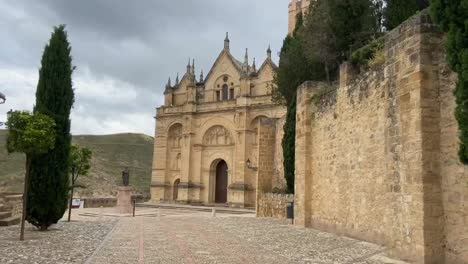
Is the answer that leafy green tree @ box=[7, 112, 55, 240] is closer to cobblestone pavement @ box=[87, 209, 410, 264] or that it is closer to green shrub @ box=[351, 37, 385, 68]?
cobblestone pavement @ box=[87, 209, 410, 264]

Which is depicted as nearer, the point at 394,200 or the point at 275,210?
the point at 394,200

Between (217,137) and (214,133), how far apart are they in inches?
21.9

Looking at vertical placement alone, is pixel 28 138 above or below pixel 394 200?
above

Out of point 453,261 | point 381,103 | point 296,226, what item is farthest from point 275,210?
point 453,261

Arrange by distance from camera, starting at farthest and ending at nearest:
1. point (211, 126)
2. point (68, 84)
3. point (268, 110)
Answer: point (211, 126), point (268, 110), point (68, 84)

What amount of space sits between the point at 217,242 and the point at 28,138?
558 centimetres

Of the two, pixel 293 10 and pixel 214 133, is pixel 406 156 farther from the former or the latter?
pixel 293 10

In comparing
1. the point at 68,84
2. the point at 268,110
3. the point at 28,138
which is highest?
the point at 268,110

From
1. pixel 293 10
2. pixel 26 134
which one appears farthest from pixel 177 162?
pixel 26 134

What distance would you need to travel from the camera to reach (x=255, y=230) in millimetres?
14312

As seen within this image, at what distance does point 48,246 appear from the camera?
1005 cm

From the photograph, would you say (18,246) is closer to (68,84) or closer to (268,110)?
(68,84)

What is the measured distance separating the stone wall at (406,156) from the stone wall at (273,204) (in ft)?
21.9

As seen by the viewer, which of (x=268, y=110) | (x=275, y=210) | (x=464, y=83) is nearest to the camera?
(x=464, y=83)
